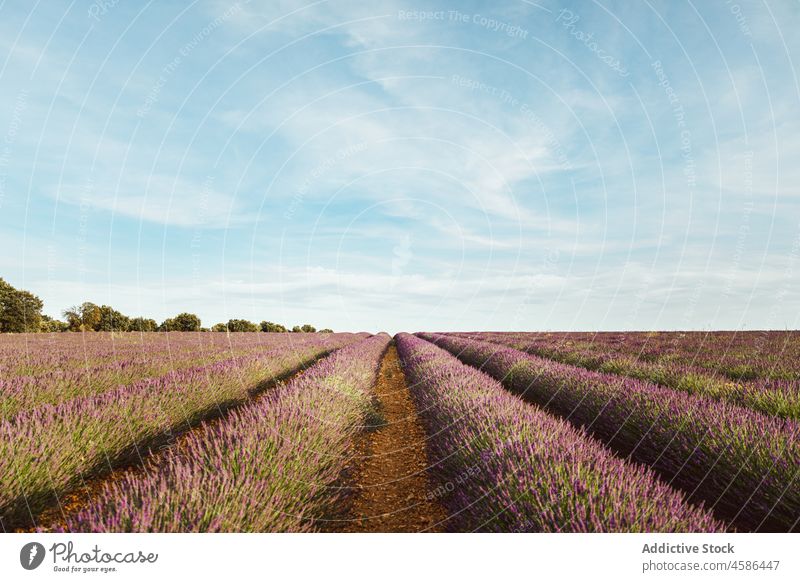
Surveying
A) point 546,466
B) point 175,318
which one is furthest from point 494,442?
point 175,318

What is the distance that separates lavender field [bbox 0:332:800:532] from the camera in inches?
99.3

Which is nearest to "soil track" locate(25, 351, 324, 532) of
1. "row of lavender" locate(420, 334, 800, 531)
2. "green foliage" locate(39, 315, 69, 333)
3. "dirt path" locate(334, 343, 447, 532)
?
"dirt path" locate(334, 343, 447, 532)

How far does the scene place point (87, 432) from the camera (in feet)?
14.8

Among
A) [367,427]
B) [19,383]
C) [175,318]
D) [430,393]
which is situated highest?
[175,318]

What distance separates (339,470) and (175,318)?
56400 mm

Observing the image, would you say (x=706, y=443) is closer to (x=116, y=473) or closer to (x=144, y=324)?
(x=116, y=473)

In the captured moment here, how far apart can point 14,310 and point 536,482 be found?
199 feet

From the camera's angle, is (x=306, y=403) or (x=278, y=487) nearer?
(x=278, y=487)

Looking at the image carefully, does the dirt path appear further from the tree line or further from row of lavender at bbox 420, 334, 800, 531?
the tree line

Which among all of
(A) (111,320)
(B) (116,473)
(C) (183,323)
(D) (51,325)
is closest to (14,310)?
(D) (51,325)

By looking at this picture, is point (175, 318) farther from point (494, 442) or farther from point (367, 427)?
point (494, 442)

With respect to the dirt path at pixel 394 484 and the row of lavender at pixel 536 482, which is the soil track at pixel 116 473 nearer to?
the dirt path at pixel 394 484

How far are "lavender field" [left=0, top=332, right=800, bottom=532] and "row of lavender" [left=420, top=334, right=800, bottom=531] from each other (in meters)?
0.02

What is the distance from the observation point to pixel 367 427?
6.71 meters
